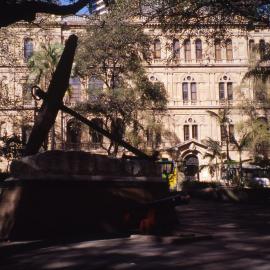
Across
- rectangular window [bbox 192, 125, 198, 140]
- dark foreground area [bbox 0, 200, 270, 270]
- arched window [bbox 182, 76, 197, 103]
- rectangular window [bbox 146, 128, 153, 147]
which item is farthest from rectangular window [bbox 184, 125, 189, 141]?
dark foreground area [bbox 0, 200, 270, 270]

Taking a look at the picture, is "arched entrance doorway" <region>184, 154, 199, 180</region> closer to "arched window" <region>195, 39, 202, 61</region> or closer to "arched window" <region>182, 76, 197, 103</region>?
"arched window" <region>182, 76, 197, 103</region>

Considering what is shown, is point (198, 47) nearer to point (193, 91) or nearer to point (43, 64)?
point (193, 91)

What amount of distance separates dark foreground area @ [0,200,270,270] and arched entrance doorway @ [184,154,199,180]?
2880cm

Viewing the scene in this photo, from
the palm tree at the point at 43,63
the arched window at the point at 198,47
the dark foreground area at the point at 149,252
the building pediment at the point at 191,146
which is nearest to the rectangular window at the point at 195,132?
the building pediment at the point at 191,146

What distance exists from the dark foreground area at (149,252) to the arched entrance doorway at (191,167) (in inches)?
1134

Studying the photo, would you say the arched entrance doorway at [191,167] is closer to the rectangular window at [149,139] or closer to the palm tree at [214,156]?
the palm tree at [214,156]

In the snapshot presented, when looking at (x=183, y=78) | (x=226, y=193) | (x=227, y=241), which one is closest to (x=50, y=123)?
(x=227, y=241)

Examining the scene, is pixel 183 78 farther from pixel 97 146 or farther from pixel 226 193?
pixel 226 193

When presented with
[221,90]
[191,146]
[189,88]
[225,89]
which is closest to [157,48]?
[189,88]

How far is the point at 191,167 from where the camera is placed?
39188mm

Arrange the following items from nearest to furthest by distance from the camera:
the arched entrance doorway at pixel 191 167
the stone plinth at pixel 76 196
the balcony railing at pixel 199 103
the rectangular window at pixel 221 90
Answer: the stone plinth at pixel 76 196 < the arched entrance doorway at pixel 191 167 < the balcony railing at pixel 199 103 < the rectangular window at pixel 221 90

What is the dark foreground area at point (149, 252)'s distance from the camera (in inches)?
253

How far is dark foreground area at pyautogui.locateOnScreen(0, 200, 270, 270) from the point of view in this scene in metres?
6.41

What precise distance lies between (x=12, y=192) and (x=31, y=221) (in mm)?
715
